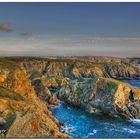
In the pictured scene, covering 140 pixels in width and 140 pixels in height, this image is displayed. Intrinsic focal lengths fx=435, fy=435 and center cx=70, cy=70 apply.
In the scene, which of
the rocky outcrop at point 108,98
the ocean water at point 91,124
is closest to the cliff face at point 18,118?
the ocean water at point 91,124

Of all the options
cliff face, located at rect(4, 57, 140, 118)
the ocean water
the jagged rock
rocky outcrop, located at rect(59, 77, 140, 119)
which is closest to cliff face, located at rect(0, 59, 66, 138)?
the ocean water

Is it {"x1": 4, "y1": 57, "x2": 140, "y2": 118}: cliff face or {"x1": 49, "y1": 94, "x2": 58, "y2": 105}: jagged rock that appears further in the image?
{"x1": 49, "y1": 94, "x2": 58, "y2": 105}: jagged rock

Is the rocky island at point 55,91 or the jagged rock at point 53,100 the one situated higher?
the rocky island at point 55,91

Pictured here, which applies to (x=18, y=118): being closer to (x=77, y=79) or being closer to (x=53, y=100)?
(x=53, y=100)

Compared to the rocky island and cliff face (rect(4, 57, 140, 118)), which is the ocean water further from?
cliff face (rect(4, 57, 140, 118))

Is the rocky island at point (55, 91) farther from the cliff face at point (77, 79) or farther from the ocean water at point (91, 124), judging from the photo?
the ocean water at point (91, 124)

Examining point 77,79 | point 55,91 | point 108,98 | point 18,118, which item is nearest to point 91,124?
point 108,98

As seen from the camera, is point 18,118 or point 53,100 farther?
point 53,100
